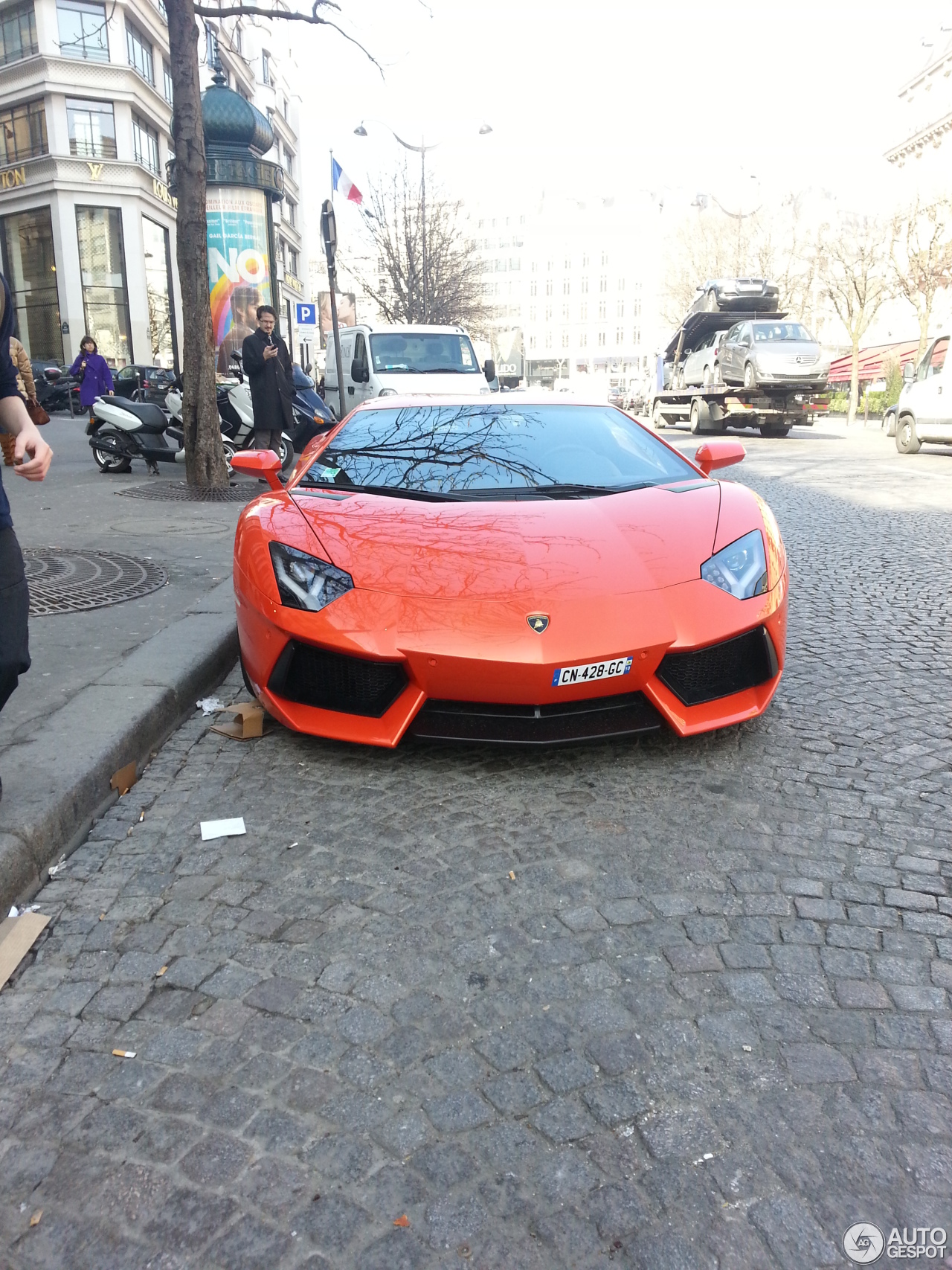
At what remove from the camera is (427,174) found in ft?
124

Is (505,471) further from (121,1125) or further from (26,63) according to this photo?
(26,63)

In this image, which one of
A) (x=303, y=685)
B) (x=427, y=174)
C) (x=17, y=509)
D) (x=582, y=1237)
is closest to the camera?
(x=582, y=1237)

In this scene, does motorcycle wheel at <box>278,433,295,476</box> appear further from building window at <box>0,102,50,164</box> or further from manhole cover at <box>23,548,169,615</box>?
building window at <box>0,102,50,164</box>

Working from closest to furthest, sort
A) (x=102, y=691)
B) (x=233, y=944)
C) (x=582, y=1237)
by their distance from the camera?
(x=582, y=1237)
(x=233, y=944)
(x=102, y=691)

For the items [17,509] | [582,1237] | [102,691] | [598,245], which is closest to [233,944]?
[582,1237]

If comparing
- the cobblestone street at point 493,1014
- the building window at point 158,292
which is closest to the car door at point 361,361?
the cobblestone street at point 493,1014

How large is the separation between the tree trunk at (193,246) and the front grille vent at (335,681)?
24.2 ft

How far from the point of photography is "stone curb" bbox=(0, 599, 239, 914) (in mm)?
2609

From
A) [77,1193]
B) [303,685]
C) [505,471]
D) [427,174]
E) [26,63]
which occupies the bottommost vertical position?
[77,1193]

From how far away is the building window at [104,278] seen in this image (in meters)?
37.0

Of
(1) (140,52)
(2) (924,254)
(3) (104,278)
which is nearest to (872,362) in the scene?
(2) (924,254)

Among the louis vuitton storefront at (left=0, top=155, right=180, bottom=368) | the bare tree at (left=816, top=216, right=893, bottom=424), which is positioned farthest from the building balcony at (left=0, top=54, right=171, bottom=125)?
the bare tree at (left=816, top=216, right=893, bottom=424)

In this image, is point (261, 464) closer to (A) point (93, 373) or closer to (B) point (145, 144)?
(A) point (93, 373)

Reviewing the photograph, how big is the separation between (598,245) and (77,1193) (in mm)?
129567
